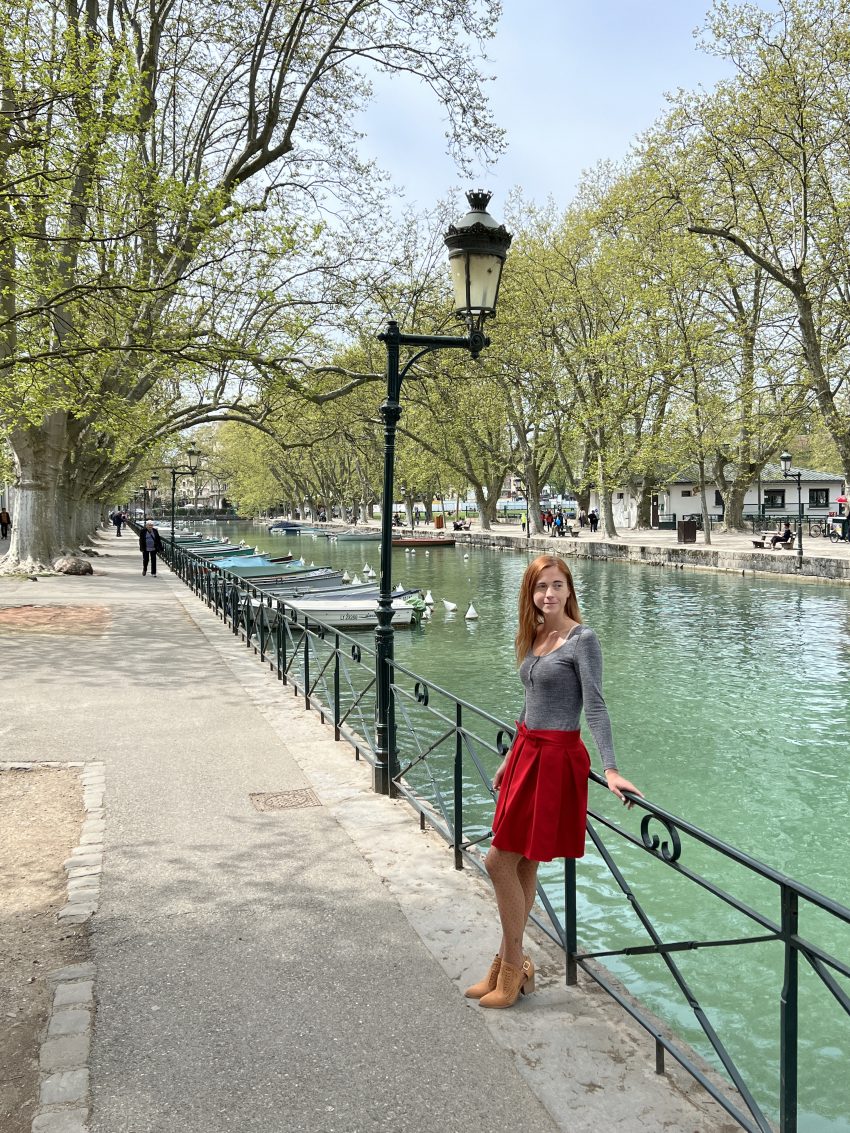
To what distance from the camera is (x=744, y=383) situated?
30.9 m

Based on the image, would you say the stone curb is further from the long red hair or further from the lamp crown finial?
the lamp crown finial

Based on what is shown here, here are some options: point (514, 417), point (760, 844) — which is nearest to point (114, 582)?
point (760, 844)

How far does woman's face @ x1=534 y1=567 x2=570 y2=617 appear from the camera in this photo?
11.9 feet

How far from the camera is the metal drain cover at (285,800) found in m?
6.59

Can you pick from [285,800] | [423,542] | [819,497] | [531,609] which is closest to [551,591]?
[531,609]

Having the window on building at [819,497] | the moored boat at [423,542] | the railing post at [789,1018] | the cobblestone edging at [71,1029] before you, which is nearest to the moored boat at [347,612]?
the cobblestone edging at [71,1029]

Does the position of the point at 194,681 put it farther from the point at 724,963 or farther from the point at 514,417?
the point at 514,417

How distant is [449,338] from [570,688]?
391cm

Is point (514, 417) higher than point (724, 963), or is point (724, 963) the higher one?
point (514, 417)

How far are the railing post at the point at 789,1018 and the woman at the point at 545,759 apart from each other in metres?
0.89

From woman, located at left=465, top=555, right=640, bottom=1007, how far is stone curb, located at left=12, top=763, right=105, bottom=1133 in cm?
166

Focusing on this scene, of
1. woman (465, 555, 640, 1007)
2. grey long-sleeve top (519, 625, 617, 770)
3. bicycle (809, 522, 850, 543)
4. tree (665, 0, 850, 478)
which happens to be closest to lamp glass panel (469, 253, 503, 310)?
woman (465, 555, 640, 1007)

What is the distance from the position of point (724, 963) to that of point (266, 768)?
402 cm

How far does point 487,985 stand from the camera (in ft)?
12.5
